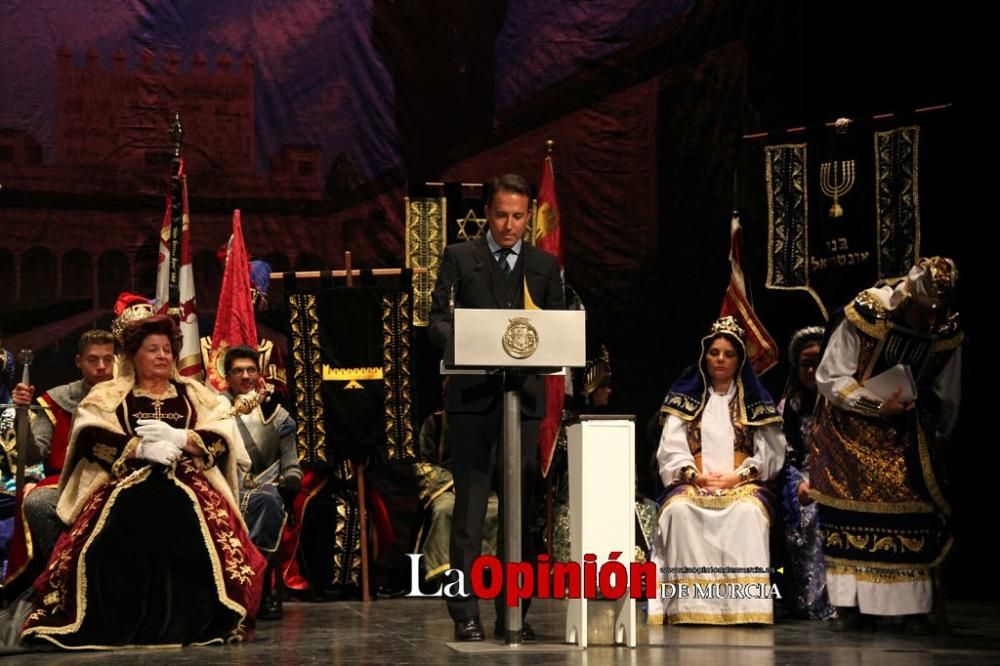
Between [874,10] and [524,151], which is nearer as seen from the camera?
[874,10]

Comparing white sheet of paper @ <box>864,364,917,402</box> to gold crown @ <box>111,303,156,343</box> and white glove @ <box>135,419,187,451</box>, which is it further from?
gold crown @ <box>111,303,156,343</box>

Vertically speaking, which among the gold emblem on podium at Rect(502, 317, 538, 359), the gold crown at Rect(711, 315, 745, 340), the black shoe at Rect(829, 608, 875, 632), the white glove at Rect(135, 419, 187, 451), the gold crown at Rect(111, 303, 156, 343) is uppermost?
the gold crown at Rect(111, 303, 156, 343)

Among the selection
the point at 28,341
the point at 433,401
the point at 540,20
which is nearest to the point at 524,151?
the point at 540,20

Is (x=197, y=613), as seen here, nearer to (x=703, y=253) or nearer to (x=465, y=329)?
(x=465, y=329)

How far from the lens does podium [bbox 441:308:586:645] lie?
4656 mm

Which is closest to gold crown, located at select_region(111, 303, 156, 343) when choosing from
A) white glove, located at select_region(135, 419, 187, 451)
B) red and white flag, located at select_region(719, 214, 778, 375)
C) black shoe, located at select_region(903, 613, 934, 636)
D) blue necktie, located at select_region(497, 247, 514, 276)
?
white glove, located at select_region(135, 419, 187, 451)

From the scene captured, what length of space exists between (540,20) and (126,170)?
259 centimetres

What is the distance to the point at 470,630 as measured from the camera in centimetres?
503

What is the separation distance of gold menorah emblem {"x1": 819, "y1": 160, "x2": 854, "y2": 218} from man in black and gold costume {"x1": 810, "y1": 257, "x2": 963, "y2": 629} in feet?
4.30

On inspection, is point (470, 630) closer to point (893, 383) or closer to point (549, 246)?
point (893, 383)

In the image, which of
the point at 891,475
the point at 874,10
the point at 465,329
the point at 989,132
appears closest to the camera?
the point at 465,329

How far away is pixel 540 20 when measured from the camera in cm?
859

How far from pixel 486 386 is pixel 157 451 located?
135 cm

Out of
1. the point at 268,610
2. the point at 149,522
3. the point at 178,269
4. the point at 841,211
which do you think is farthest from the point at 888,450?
the point at 178,269
